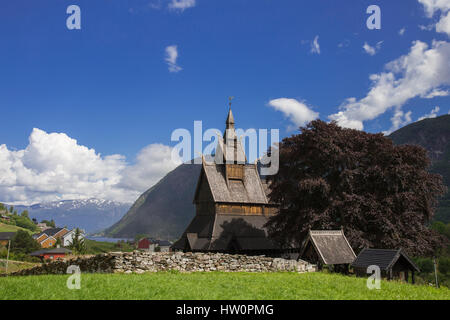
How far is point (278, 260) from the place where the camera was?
77.4ft

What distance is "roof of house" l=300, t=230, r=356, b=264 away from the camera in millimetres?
24438

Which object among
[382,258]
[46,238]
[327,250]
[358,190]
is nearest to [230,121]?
[358,190]

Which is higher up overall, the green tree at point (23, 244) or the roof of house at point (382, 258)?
the roof of house at point (382, 258)

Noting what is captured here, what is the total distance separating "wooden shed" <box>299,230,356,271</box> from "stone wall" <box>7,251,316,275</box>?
1.29 meters

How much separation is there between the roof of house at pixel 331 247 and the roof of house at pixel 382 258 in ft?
5.08

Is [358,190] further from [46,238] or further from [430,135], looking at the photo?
[430,135]

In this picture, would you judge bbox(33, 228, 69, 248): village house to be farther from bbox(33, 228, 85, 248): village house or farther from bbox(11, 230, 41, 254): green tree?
bbox(11, 230, 41, 254): green tree

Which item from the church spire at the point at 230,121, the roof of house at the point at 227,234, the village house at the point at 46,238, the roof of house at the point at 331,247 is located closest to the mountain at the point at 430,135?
the church spire at the point at 230,121

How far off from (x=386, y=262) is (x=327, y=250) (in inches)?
170

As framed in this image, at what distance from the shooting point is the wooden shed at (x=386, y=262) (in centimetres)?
2131

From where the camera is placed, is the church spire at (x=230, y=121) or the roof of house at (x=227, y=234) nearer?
the roof of house at (x=227, y=234)

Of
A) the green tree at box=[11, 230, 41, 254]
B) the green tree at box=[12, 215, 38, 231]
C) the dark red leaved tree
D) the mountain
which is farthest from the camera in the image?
the green tree at box=[12, 215, 38, 231]

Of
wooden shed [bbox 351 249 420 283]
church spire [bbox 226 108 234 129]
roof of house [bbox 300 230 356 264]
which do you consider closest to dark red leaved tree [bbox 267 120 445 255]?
roof of house [bbox 300 230 356 264]

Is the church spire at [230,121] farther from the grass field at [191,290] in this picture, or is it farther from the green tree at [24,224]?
the green tree at [24,224]
